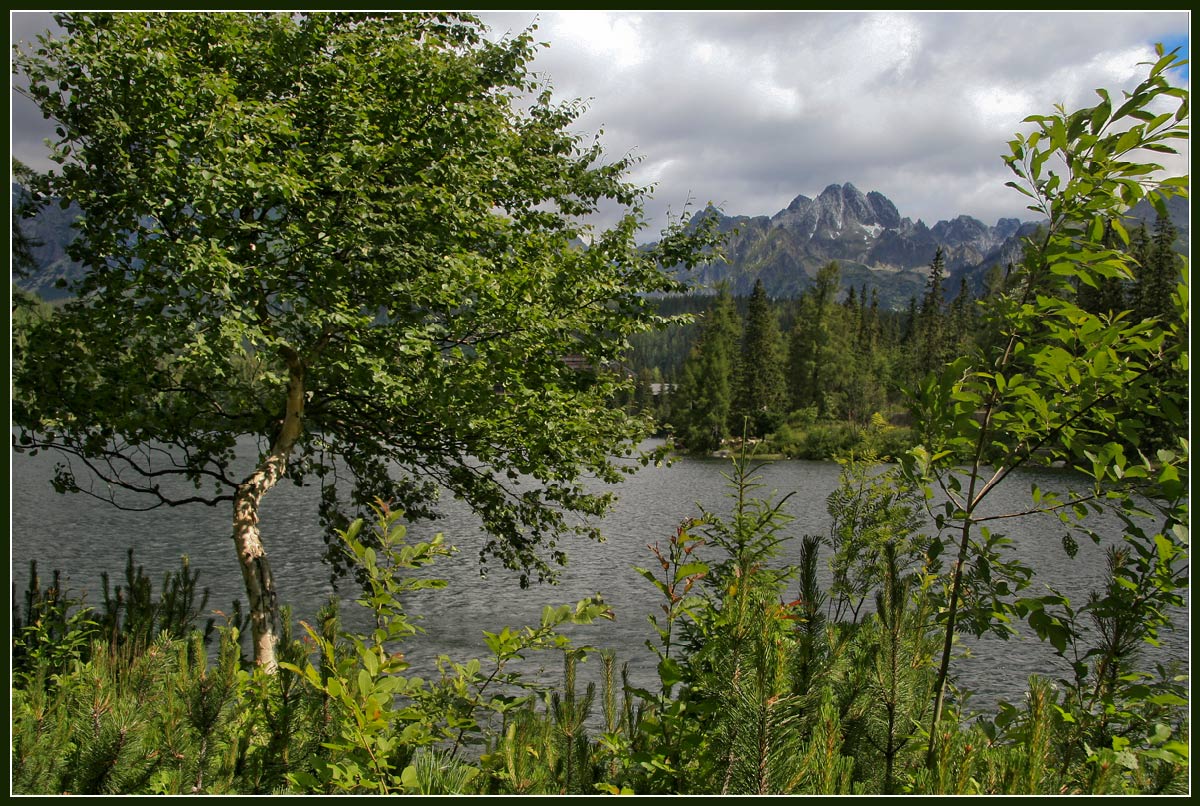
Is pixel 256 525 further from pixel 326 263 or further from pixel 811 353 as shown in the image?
pixel 811 353

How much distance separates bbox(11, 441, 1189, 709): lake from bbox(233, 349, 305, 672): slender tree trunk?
2.88 m

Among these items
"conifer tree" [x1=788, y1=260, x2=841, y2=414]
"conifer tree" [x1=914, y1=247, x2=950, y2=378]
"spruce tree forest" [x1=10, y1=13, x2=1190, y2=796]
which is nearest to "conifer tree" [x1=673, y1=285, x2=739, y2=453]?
"conifer tree" [x1=788, y1=260, x2=841, y2=414]

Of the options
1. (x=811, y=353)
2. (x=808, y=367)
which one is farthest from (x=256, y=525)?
(x=811, y=353)

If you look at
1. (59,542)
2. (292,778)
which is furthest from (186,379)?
(59,542)

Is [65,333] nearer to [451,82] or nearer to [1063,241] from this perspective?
[451,82]

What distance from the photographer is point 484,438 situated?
28.7 feet

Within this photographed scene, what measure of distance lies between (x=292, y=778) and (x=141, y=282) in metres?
5.76

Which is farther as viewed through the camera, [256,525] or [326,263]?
[256,525]

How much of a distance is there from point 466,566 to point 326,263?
51.9 ft

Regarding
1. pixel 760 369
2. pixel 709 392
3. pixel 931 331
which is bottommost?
pixel 709 392

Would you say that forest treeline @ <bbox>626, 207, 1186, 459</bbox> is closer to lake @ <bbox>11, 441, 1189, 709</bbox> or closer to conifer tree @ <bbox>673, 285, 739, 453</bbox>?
conifer tree @ <bbox>673, 285, 739, 453</bbox>

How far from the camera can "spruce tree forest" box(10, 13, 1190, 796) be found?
266 cm

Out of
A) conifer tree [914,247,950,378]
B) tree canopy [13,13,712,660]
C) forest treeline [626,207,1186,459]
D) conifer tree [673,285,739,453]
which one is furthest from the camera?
conifer tree [914,247,950,378]

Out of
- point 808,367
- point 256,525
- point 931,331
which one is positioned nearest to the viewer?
point 256,525
